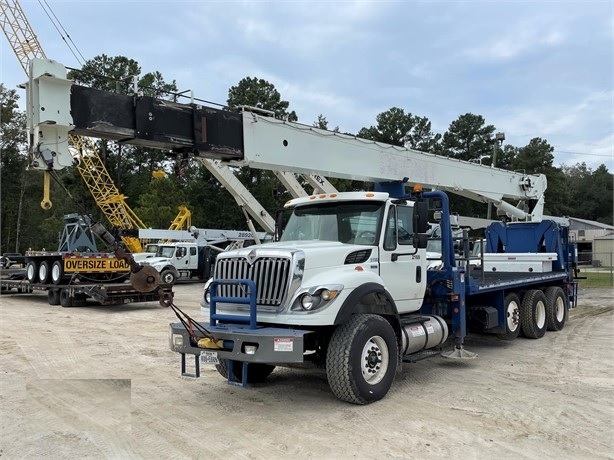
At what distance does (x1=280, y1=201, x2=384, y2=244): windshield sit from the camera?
23.9 ft

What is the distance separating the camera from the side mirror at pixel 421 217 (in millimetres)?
7449

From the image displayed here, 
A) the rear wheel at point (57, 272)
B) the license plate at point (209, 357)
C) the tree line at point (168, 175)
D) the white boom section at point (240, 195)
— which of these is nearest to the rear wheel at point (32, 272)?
the rear wheel at point (57, 272)

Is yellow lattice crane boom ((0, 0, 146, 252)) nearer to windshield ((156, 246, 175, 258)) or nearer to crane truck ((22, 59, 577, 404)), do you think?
windshield ((156, 246, 175, 258))

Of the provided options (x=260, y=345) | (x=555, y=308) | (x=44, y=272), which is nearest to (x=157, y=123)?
(x=260, y=345)

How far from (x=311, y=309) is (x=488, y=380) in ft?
11.0

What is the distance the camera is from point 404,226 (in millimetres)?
7656

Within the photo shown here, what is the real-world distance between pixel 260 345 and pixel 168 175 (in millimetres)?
46128

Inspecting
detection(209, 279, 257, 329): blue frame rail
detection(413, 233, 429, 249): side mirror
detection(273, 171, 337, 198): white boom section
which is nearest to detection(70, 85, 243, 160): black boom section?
detection(209, 279, 257, 329): blue frame rail

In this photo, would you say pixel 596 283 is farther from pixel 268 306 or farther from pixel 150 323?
pixel 268 306

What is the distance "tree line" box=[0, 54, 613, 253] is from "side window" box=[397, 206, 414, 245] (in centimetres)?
3343

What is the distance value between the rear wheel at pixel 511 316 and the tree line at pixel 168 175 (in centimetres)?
3044

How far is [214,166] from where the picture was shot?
803 inches

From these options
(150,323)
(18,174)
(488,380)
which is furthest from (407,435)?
(18,174)

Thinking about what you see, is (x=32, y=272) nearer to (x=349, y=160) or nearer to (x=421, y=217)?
(x=349, y=160)
